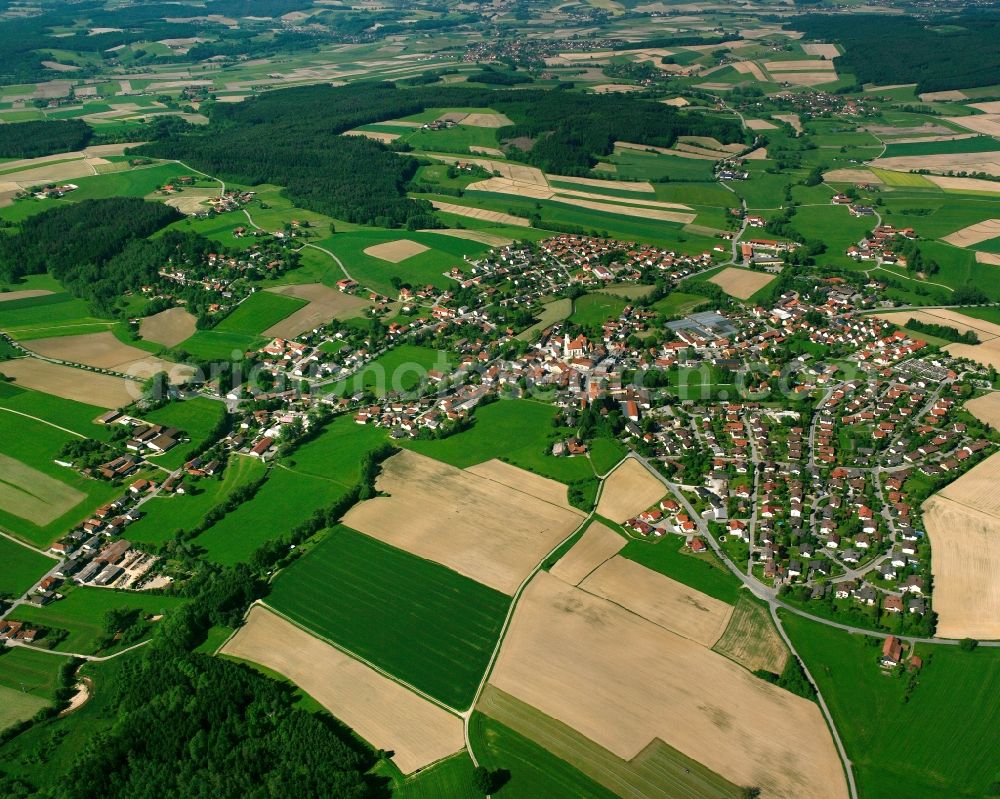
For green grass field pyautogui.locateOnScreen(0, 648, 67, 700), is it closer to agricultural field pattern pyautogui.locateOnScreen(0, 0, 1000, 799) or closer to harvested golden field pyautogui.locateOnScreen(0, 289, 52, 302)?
agricultural field pattern pyautogui.locateOnScreen(0, 0, 1000, 799)

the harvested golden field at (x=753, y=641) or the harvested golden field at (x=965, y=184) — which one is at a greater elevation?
the harvested golden field at (x=965, y=184)

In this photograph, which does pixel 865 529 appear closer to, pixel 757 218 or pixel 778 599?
pixel 778 599

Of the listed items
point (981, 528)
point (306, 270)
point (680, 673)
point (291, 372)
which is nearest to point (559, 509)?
point (680, 673)

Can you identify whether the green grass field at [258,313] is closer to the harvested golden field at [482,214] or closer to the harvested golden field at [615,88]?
the harvested golden field at [482,214]

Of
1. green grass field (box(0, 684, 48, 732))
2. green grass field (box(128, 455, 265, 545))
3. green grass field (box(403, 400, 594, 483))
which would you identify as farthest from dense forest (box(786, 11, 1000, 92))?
green grass field (box(0, 684, 48, 732))

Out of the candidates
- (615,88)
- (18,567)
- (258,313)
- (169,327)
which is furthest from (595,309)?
(615,88)

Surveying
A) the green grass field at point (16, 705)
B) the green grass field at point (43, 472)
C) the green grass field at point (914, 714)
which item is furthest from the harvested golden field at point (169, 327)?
the green grass field at point (914, 714)

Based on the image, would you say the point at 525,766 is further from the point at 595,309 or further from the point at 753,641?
the point at 595,309
